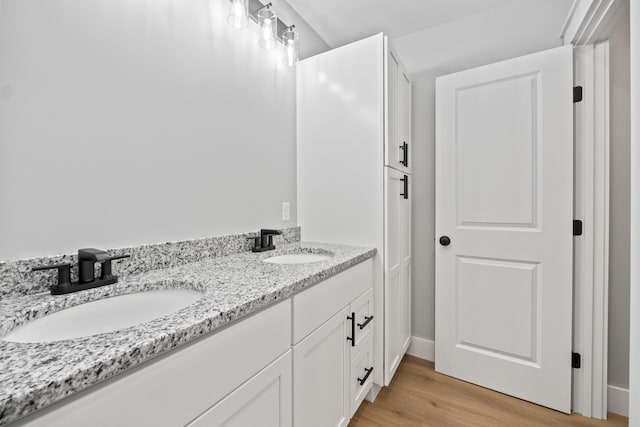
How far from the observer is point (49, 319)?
0.73m

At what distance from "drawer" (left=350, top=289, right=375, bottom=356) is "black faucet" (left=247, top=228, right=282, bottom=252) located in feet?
1.76

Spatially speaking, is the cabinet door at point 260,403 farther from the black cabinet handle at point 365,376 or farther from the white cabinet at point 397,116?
the white cabinet at point 397,116

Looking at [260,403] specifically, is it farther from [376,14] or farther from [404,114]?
[376,14]

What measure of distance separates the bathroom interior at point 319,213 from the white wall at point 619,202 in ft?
0.03

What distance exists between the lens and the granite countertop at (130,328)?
1.36 ft

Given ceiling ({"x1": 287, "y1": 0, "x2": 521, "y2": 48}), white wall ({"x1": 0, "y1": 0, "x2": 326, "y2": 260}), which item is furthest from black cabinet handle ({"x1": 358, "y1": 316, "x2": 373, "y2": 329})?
ceiling ({"x1": 287, "y1": 0, "x2": 521, "y2": 48})

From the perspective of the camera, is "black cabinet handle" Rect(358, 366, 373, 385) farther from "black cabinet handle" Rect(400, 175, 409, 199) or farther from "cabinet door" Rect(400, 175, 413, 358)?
"black cabinet handle" Rect(400, 175, 409, 199)

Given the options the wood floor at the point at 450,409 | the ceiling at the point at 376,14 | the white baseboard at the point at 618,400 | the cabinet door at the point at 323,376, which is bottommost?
the wood floor at the point at 450,409

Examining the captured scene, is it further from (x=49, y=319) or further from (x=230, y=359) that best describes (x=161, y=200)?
(x=230, y=359)

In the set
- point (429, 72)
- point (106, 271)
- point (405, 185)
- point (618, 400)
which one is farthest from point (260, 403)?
point (429, 72)

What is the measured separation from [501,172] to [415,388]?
1464mm

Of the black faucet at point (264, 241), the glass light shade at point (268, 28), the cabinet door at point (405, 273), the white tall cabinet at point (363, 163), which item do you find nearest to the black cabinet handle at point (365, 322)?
the white tall cabinet at point (363, 163)

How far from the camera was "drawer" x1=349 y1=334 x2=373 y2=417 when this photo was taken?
1.40 meters

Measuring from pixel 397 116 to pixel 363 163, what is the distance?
1.39 ft
